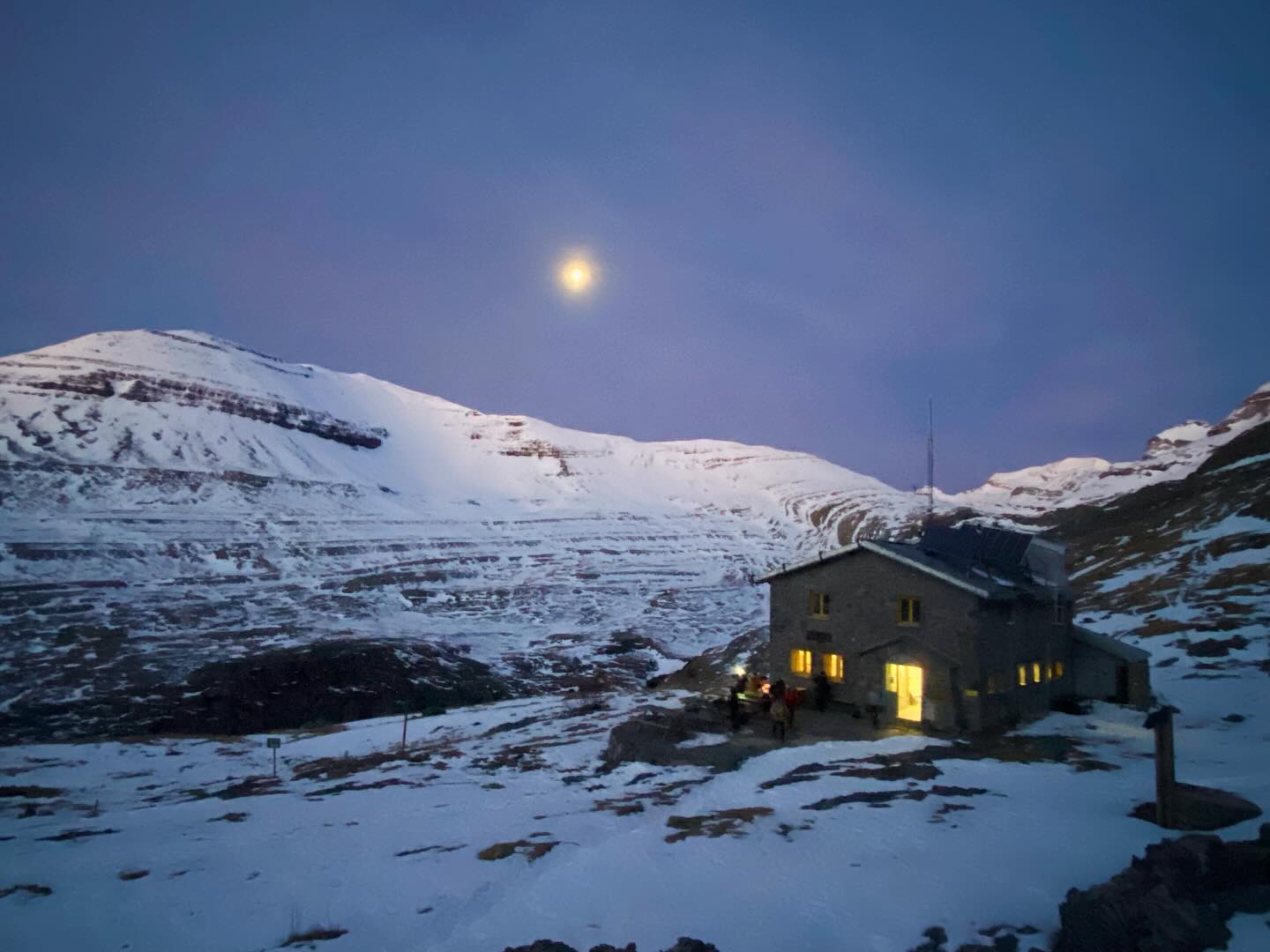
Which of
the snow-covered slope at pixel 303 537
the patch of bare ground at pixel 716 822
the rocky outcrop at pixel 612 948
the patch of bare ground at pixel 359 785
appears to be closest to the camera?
the rocky outcrop at pixel 612 948

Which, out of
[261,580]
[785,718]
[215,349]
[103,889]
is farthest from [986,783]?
[215,349]

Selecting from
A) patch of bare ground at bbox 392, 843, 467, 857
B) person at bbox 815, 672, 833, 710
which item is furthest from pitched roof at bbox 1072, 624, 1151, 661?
patch of bare ground at bbox 392, 843, 467, 857

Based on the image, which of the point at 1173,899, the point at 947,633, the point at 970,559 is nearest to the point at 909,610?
the point at 947,633

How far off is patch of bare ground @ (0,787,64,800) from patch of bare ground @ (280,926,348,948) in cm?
1859

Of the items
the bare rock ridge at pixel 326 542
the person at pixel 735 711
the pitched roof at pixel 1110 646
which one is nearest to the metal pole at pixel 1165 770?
the person at pixel 735 711

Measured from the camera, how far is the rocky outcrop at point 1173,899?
26.0ft

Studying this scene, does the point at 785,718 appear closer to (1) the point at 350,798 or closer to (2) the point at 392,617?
(1) the point at 350,798

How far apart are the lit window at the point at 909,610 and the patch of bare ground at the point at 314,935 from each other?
2002 cm

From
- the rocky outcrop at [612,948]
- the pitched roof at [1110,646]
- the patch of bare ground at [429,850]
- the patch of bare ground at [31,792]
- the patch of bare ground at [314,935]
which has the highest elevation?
the pitched roof at [1110,646]

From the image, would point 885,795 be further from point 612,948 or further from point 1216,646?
point 1216,646

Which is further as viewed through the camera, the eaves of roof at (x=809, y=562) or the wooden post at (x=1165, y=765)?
the eaves of roof at (x=809, y=562)

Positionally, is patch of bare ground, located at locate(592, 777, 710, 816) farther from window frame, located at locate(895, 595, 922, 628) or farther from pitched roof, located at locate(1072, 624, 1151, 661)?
pitched roof, located at locate(1072, 624, 1151, 661)

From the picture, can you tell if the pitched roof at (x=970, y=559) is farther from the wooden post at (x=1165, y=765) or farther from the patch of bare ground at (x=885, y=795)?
the wooden post at (x=1165, y=765)

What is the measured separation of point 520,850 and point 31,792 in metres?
20.2
